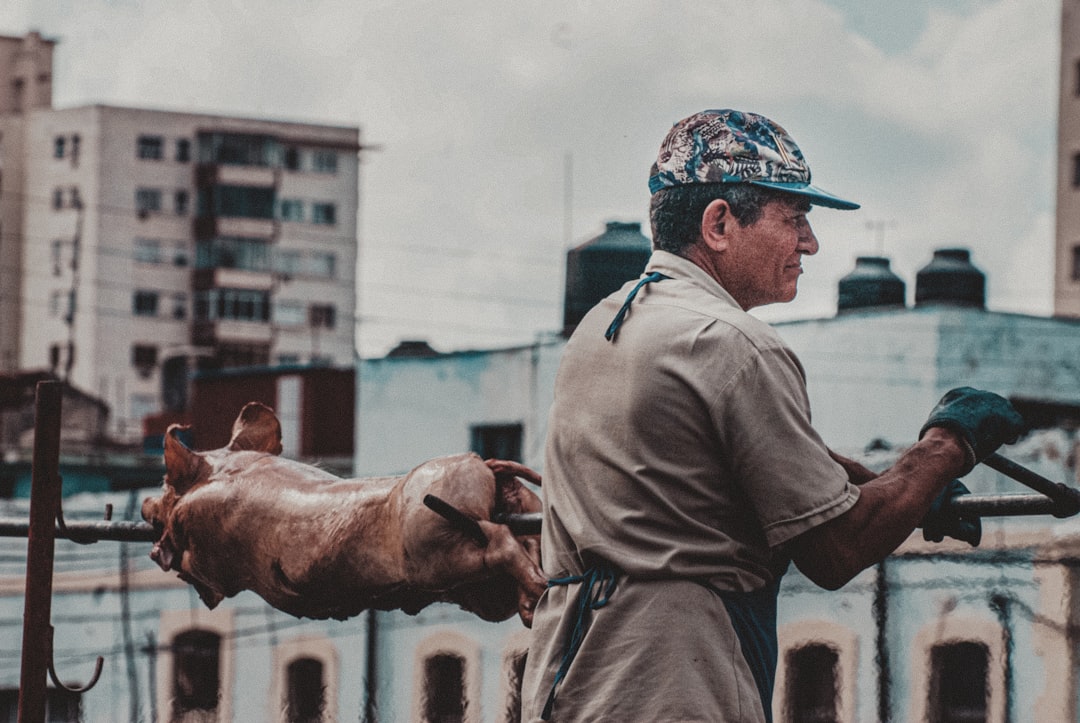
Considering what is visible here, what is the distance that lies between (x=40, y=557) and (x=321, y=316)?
228ft

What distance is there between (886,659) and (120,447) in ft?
162

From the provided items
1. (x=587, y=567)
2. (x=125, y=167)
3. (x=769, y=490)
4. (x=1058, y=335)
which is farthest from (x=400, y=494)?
(x=125, y=167)

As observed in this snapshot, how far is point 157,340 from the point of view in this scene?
71562mm

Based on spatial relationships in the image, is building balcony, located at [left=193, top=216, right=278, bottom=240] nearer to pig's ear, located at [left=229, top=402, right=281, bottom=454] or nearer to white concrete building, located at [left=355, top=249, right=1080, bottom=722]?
white concrete building, located at [left=355, top=249, right=1080, bottom=722]

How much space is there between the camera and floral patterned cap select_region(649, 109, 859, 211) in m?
3.58

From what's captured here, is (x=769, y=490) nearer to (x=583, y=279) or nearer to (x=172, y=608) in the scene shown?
(x=172, y=608)

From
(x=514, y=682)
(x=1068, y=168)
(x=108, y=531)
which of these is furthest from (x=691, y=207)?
(x=1068, y=168)

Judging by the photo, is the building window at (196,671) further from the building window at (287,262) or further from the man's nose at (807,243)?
the building window at (287,262)

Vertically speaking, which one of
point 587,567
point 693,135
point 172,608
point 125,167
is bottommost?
point 172,608

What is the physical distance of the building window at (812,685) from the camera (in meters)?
7.02

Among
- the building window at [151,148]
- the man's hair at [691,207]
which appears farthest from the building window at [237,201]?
the man's hair at [691,207]

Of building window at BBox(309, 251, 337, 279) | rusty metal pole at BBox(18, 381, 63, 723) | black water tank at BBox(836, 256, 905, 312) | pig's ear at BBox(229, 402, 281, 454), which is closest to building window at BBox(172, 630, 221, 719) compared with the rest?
pig's ear at BBox(229, 402, 281, 454)

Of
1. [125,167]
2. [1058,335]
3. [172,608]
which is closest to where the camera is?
[172,608]

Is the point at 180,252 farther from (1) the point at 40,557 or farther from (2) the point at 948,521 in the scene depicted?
(2) the point at 948,521
